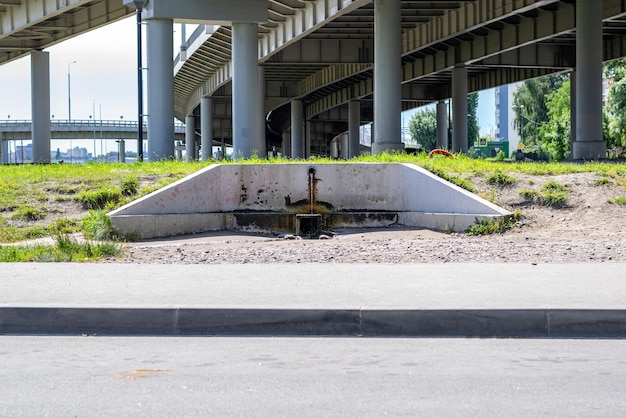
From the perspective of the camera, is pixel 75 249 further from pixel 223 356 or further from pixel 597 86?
pixel 597 86

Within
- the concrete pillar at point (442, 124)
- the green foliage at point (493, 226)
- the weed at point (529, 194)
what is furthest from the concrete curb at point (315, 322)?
the concrete pillar at point (442, 124)

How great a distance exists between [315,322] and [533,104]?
118 metres

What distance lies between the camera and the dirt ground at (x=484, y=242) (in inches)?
558

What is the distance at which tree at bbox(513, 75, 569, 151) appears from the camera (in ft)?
397

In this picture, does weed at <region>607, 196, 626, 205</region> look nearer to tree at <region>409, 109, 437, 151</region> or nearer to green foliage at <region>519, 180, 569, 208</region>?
green foliage at <region>519, 180, 569, 208</region>

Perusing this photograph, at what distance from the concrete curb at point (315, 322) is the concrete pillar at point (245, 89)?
101 ft

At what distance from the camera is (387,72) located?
40094 millimetres

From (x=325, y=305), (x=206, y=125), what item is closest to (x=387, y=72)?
(x=325, y=305)

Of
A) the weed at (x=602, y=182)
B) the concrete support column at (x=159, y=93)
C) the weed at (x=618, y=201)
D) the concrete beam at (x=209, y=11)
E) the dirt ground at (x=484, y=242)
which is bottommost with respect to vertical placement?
the dirt ground at (x=484, y=242)

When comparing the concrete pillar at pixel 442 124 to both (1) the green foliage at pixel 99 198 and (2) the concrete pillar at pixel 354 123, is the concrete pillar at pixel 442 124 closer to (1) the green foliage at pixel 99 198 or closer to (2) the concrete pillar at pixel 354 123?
(2) the concrete pillar at pixel 354 123

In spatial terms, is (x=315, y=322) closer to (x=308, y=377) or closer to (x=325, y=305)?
(x=325, y=305)

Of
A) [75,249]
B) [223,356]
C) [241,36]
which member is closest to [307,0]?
[241,36]

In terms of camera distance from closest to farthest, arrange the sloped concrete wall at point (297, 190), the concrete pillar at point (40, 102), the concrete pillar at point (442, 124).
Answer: the sloped concrete wall at point (297, 190) < the concrete pillar at point (40, 102) < the concrete pillar at point (442, 124)

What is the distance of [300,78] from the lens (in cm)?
8019
